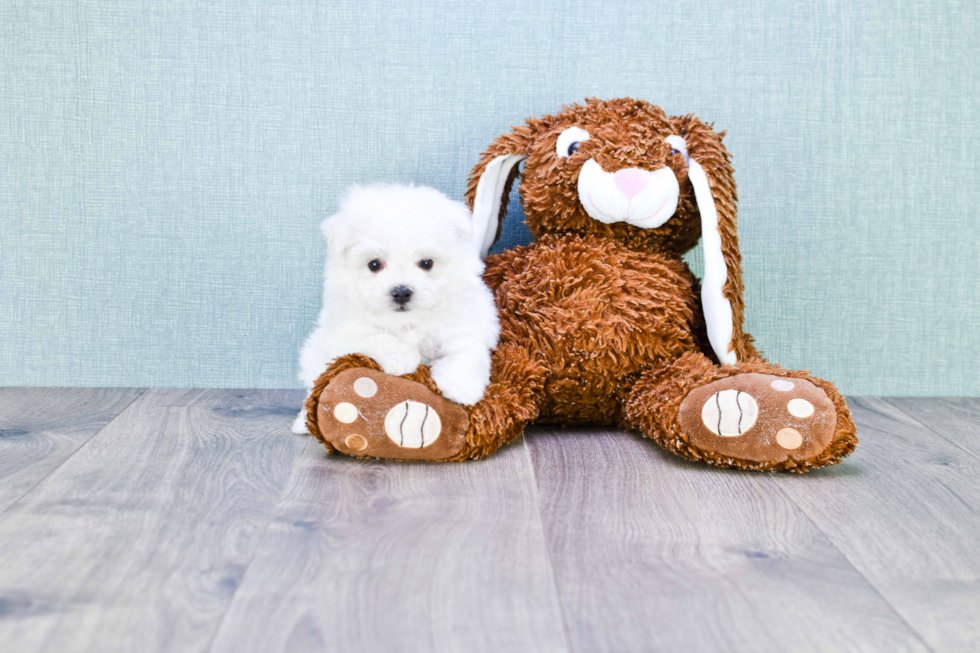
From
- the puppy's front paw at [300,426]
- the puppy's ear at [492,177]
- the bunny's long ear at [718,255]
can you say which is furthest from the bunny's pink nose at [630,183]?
the puppy's front paw at [300,426]

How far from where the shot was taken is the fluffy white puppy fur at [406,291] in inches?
47.8

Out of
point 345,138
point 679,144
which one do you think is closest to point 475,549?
point 679,144

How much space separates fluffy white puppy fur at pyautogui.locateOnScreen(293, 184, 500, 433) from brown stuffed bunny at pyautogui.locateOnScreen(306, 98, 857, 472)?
0.14 ft

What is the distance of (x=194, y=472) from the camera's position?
120 cm

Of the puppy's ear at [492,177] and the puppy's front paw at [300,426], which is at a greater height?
the puppy's ear at [492,177]

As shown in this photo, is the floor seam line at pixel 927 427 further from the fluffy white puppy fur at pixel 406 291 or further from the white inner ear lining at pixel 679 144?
the fluffy white puppy fur at pixel 406 291

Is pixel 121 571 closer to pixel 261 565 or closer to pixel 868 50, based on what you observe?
pixel 261 565

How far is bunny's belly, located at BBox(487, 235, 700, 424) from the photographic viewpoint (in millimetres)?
1396

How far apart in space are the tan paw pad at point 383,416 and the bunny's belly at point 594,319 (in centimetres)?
26

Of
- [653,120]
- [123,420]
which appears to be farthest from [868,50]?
[123,420]

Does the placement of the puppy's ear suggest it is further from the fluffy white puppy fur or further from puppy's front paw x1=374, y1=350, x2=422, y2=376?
puppy's front paw x1=374, y1=350, x2=422, y2=376

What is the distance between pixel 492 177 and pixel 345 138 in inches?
14.9

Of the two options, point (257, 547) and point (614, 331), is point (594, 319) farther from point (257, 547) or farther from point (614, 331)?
point (257, 547)

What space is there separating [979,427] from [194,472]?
1412mm
